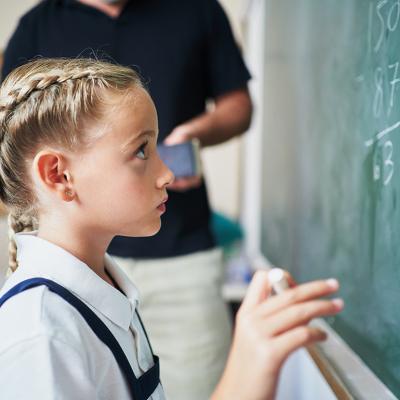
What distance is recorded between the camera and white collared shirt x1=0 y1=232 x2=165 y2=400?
0.51 m

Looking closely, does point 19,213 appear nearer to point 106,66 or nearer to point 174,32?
point 106,66

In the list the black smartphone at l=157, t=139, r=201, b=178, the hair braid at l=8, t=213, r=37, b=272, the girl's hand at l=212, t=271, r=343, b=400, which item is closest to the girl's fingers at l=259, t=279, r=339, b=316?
the girl's hand at l=212, t=271, r=343, b=400

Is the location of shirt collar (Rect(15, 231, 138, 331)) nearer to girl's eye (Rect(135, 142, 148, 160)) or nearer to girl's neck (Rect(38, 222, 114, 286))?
girl's neck (Rect(38, 222, 114, 286))

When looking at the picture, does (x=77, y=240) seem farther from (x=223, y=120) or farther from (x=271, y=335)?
(x=223, y=120)

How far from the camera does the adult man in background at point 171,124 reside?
118 centimetres

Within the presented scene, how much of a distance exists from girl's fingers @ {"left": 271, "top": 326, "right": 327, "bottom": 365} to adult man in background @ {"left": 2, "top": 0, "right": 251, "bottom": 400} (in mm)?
723

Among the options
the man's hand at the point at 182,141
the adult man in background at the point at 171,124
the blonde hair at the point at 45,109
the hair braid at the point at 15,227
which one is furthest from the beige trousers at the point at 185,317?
the blonde hair at the point at 45,109

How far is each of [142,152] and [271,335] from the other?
299 mm

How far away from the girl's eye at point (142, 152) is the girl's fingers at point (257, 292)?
236mm

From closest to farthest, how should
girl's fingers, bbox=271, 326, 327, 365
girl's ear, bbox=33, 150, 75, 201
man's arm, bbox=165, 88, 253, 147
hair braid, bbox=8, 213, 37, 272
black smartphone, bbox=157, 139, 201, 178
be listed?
girl's fingers, bbox=271, 326, 327, 365 → girl's ear, bbox=33, 150, 75, 201 → hair braid, bbox=8, 213, 37, 272 → black smartphone, bbox=157, 139, 201, 178 → man's arm, bbox=165, 88, 253, 147

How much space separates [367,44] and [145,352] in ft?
1.82

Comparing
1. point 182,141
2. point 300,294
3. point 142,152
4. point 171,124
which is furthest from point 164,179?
point 171,124

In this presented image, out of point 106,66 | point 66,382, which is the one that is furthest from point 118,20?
point 66,382

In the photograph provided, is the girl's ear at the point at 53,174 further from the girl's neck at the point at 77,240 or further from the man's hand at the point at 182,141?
the man's hand at the point at 182,141
